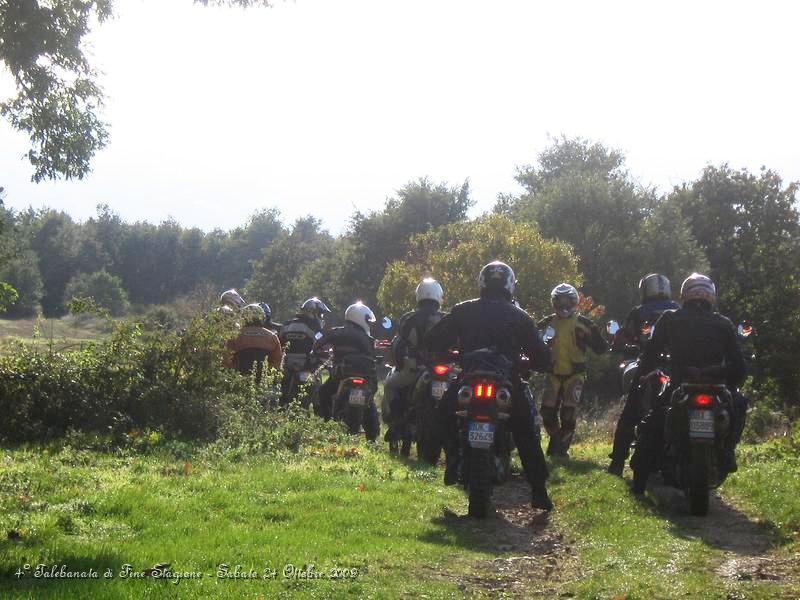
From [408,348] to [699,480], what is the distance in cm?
419

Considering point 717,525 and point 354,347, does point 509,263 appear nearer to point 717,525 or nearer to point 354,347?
point 354,347

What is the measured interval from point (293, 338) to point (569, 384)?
519 centimetres

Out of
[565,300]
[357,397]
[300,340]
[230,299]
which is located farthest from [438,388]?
[230,299]

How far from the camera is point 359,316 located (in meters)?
14.0

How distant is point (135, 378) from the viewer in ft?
39.2

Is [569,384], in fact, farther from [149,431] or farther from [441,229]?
[441,229]

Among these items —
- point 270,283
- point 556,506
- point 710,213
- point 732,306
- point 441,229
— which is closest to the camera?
point 556,506

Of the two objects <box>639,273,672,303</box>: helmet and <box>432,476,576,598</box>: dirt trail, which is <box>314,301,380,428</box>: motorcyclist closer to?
<box>639,273,672,303</box>: helmet

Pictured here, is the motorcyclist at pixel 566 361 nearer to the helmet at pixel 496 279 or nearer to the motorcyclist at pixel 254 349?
the helmet at pixel 496 279

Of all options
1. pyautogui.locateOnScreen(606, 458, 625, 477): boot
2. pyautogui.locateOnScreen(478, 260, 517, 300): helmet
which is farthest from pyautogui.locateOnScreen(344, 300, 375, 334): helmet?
pyautogui.locateOnScreen(478, 260, 517, 300): helmet

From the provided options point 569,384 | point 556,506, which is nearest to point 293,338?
point 569,384

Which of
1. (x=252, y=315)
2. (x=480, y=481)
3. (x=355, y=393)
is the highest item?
(x=252, y=315)

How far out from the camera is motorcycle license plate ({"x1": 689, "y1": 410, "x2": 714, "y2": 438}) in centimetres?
823

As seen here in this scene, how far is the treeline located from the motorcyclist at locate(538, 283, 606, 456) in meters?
9.21
